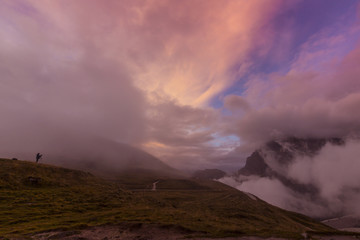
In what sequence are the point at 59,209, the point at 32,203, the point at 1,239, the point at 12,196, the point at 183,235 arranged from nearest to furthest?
the point at 1,239
the point at 183,235
the point at 59,209
the point at 32,203
the point at 12,196

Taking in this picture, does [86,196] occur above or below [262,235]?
below

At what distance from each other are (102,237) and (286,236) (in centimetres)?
3549

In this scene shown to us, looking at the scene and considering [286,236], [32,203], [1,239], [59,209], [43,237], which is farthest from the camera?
[32,203]

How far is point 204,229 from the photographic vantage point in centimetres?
3712

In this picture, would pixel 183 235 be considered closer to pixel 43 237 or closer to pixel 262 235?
pixel 262 235

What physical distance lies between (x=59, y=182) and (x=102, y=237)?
294 ft

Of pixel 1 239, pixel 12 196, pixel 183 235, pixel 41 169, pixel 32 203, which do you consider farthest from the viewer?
pixel 41 169

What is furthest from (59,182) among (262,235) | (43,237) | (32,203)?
(262,235)

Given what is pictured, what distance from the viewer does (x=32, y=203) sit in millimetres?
61562

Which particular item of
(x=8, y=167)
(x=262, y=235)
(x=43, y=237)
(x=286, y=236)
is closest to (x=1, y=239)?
(x=43, y=237)

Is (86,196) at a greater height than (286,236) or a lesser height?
lesser

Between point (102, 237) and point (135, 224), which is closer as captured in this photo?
point (102, 237)

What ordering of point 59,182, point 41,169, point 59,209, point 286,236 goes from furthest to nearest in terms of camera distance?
point 41,169
point 59,182
point 59,209
point 286,236

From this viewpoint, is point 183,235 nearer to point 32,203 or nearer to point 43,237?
point 43,237
